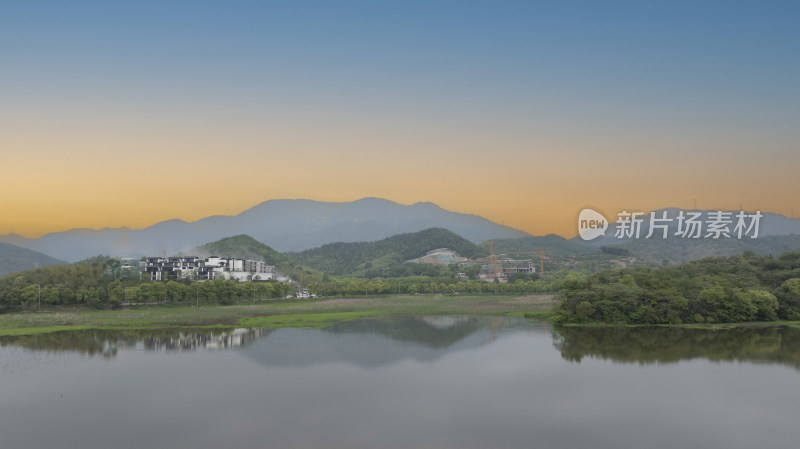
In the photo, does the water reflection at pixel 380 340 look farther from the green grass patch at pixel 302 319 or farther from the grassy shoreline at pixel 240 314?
the grassy shoreline at pixel 240 314

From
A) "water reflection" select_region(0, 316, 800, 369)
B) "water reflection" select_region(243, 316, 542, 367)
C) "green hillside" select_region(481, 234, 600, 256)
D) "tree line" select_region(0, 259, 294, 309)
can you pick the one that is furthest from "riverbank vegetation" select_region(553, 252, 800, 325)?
"green hillside" select_region(481, 234, 600, 256)

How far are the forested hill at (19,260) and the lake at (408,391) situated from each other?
350 ft

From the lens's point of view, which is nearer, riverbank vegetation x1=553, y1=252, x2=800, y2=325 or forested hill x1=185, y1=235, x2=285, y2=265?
riverbank vegetation x1=553, y1=252, x2=800, y2=325

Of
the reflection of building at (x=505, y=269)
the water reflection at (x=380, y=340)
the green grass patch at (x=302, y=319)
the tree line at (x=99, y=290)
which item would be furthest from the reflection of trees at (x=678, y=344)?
the reflection of building at (x=505, y=269)

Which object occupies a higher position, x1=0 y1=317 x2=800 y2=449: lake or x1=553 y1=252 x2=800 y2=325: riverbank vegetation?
x1=553 y1=252 x2=800 y2=325: riverbank vegetation

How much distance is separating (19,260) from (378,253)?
3279 inches

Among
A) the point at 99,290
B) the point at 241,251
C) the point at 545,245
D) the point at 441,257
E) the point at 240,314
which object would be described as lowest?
the point at 240,314

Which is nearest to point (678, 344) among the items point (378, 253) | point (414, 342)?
point (414, 342)

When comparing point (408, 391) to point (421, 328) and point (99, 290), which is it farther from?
point (99, 290)

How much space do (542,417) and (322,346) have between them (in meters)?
14.4

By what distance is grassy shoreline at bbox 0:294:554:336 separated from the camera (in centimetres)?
3647

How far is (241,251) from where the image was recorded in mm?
108062

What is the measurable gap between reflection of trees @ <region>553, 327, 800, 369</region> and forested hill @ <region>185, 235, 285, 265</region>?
8450cm

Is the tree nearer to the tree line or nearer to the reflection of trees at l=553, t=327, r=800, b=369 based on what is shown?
the reflection of trees at l=553, t=327, r=800, b=369
